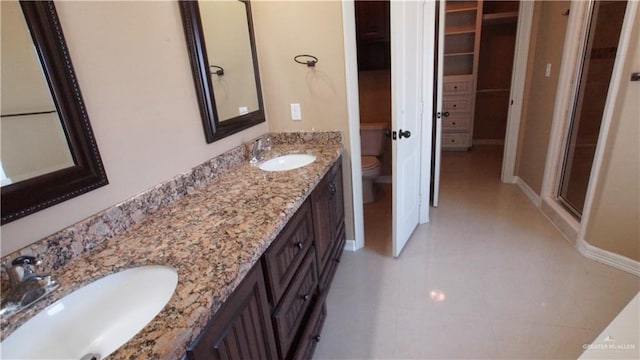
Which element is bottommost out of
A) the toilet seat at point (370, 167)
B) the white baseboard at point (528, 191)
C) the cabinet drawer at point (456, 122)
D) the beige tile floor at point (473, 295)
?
the beige tile floor at point (473, 295)

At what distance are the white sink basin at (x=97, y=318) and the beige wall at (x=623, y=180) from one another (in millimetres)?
2412

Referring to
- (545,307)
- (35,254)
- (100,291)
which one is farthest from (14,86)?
(545,307)

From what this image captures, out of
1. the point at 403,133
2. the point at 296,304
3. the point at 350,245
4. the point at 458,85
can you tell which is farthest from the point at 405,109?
the point at 458,85

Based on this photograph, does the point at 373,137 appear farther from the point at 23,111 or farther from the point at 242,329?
the point at 23,111

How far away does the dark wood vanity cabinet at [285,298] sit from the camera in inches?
30.8

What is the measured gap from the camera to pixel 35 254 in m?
0.82

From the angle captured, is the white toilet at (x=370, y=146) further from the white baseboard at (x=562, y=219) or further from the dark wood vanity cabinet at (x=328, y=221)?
the white baseboard at (x=562, y=219)

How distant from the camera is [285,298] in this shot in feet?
3.75

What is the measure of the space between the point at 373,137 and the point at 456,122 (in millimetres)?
2114

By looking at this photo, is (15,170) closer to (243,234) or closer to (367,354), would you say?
(243,234)

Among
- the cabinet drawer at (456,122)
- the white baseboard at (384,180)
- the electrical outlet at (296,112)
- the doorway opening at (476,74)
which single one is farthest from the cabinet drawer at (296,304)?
the cabinet drawer at (456,122)

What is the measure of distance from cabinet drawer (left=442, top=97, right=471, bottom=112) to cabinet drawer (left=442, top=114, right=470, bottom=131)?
0.29 ft

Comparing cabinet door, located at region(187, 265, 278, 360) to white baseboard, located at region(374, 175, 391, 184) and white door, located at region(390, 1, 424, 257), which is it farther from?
white baseboard, located at region(374, 175, 391, 184)

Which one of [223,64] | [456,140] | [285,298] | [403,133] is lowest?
[456,140]
